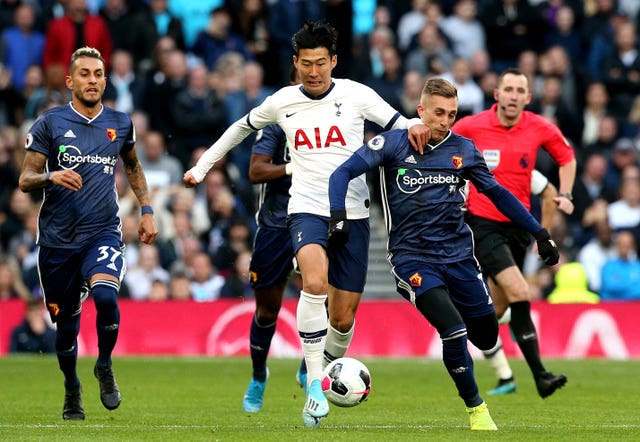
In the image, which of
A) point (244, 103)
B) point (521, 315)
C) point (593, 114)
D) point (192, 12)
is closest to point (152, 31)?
point (192, 12)

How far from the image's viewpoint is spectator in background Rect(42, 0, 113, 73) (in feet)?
74.2

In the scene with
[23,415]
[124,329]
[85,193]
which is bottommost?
[124,329]

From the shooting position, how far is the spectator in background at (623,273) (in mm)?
20609

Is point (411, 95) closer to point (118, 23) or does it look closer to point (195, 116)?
point (195, 116)

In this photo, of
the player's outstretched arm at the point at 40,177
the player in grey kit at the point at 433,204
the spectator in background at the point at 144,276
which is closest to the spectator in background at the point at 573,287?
the spectator in background at the point at 144,276

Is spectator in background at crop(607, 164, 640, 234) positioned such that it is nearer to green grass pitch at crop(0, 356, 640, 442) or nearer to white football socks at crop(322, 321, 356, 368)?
green grass pitch at crop(0, 356, 640, 442)

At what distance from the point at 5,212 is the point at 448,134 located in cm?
1269

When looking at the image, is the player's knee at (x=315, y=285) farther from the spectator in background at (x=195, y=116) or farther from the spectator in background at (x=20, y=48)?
the spectator in background at (x=20, y=48)

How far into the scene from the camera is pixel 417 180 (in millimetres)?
10648

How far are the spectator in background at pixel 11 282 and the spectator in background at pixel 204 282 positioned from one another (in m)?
2.42

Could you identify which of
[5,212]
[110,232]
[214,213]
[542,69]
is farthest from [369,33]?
[110,232]

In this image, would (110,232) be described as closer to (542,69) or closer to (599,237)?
(599,237)

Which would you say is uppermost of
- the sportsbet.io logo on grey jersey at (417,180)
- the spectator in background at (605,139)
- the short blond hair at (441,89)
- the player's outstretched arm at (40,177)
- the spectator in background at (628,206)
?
the short blond hair at (441,89)

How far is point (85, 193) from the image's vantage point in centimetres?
1142
